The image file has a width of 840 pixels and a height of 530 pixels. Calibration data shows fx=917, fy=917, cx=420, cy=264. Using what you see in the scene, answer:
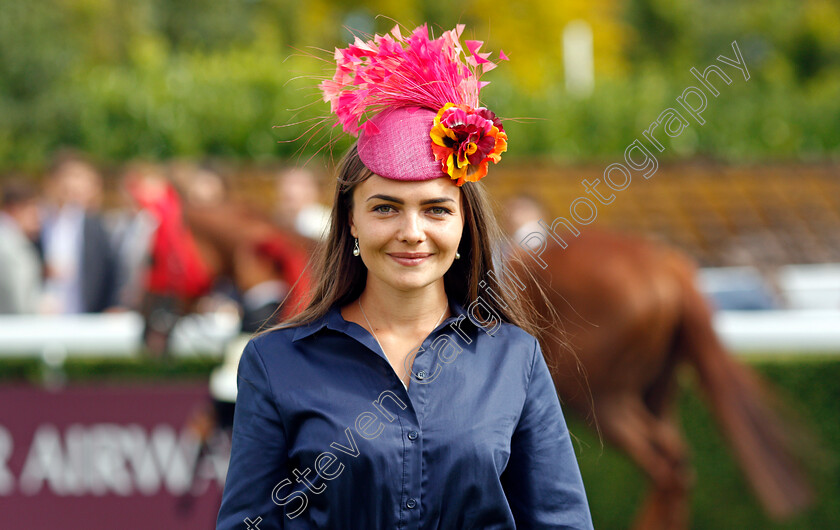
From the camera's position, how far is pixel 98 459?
16.3ft

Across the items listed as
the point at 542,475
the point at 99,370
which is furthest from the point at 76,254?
the point at 542,475

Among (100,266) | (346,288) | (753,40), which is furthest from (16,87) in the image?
(753,40)

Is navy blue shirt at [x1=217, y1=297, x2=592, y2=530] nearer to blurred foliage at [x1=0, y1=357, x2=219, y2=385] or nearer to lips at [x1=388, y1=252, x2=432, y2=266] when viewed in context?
lips at [x1=388, y1=252, x2=432, y2=266]

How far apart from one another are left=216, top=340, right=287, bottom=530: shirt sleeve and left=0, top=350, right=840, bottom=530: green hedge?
3489 millimetres

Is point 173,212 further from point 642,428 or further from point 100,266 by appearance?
point 642,428

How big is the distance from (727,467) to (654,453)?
412 millimetres

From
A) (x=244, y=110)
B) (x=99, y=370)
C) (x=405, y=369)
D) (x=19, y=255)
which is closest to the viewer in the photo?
(x=405, y=369)

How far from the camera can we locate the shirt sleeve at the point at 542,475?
153 centimetres

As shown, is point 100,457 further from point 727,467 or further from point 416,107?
point 416,107

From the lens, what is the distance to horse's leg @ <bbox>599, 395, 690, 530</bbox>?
15.6 ft

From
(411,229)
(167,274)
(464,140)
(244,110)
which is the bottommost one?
(411,229)

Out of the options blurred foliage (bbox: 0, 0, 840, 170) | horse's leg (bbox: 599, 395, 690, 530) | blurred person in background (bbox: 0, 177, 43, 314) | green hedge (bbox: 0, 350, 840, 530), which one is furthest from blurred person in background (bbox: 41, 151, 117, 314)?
horse's leg (bbox: 599, 395, 690, 530)

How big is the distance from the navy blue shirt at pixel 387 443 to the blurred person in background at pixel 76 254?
501 centimetres

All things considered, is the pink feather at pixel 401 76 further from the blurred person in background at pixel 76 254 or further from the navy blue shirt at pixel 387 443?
the blurred person in background at pixel 76 254
